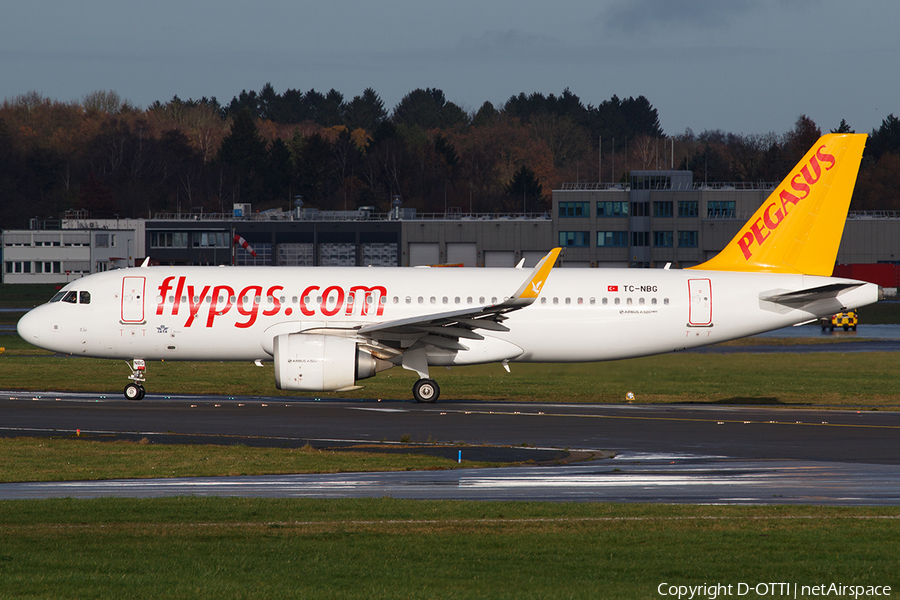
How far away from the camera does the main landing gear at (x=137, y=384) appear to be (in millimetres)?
30719

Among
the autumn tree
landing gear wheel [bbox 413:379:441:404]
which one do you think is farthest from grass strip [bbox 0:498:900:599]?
the autumn tree

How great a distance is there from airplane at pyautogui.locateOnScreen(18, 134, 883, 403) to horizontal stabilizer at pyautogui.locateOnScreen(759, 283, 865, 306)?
0.04m

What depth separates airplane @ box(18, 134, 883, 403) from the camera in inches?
1216

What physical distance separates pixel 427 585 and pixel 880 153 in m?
178

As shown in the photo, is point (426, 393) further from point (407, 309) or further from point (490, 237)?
point (490, 237)

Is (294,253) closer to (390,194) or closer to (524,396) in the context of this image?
(390,194)

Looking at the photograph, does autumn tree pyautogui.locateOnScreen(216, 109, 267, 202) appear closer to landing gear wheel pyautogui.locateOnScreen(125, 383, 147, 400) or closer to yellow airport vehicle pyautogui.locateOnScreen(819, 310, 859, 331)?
yellow airport vehicle pyautogui.locateOnScreen(819, 310, 859, 331)

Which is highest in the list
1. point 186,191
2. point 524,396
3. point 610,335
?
point 186,191

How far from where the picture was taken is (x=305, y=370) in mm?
28797

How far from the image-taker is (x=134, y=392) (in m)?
30.8

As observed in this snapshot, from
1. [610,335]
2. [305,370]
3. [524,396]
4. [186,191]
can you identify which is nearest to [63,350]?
[305,370]

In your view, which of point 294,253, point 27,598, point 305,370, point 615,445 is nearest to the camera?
point 27,598

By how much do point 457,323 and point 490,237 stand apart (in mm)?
101512

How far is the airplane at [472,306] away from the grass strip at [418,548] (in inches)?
595
